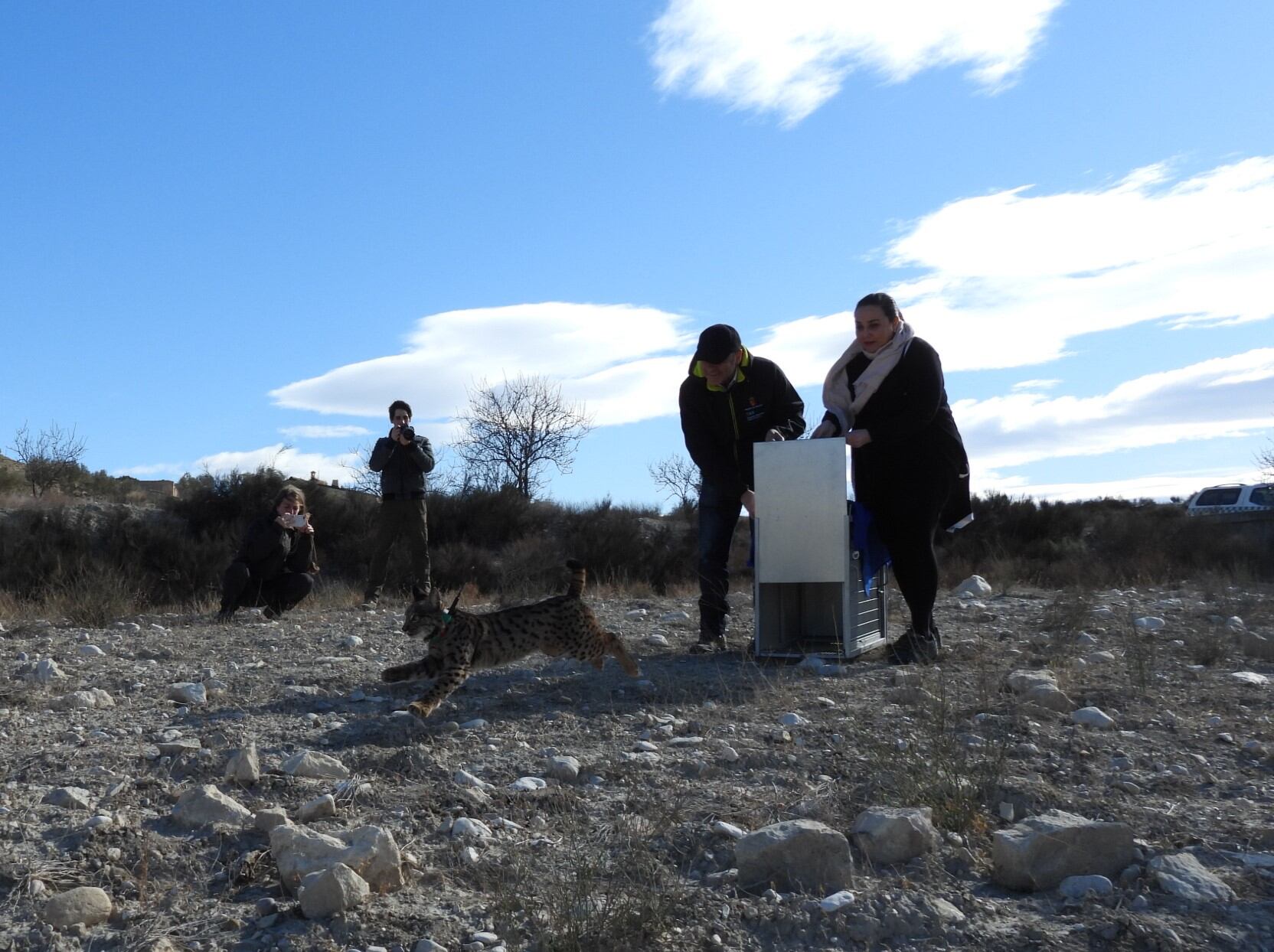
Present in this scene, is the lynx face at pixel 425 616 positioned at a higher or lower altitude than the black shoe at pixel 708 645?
higher

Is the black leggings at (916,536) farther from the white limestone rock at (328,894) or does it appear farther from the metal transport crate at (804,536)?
the white limestone rock at (328,894)

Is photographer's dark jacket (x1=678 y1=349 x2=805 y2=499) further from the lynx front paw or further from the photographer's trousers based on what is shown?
the photographer's trousers

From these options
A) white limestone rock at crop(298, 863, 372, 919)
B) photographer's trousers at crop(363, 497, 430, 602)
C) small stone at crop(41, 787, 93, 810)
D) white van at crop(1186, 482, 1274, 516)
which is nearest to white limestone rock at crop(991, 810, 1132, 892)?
white limestone rock at crop(298, 863, 372, 919)

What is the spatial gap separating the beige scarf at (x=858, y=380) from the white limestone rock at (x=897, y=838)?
132 inches

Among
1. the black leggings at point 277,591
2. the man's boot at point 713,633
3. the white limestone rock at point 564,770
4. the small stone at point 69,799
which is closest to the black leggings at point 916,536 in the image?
the man's boot at point 713,633

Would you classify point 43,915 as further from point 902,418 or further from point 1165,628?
point 1165,628

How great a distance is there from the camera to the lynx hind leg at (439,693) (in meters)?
5.06

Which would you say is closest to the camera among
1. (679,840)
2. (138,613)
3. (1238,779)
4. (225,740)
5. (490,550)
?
(679,840)

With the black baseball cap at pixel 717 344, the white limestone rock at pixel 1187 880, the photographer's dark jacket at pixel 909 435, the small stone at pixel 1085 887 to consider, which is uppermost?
the black baseball cap at pixel 717 344

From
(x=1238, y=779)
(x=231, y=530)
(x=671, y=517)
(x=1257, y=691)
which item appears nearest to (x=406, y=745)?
(x=1238, y=779)

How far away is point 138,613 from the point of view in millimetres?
10297

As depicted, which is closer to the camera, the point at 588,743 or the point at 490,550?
the point at 588,743

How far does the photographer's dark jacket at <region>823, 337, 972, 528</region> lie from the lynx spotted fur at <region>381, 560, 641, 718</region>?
1.68 m

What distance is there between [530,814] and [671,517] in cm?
1920
